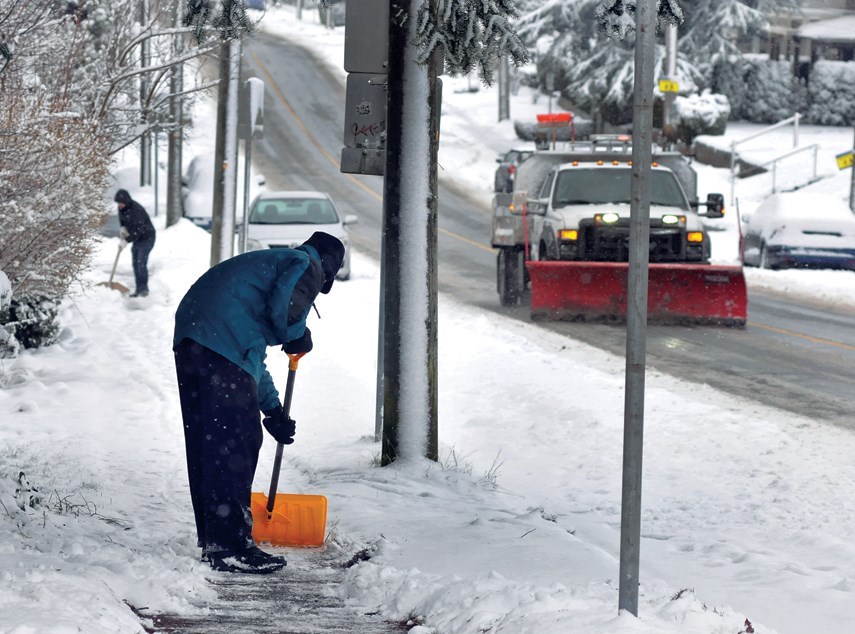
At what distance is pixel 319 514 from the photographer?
629 cm

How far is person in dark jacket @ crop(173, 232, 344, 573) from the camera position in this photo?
5.73 meters

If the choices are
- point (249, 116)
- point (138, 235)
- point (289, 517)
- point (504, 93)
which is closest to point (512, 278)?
point (249, 116)

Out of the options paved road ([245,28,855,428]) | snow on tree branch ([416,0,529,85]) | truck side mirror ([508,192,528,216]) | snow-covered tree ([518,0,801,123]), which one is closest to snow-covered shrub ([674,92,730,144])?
snow-covered tree ([518,0,801,123])

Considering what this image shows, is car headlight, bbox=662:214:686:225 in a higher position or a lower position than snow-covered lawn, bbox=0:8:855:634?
higher

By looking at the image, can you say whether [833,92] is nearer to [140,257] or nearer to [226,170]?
[226,170]

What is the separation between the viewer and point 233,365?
5.77 metres

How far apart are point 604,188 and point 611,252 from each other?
1.19m

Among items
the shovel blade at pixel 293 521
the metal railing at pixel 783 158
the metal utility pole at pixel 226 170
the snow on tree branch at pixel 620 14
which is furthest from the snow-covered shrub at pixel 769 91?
the shovel blade at pixel 293 521

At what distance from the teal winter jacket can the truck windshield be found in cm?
1122

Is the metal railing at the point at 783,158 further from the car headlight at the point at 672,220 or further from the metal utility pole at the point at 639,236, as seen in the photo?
the metal utility pole at the point at 639,236

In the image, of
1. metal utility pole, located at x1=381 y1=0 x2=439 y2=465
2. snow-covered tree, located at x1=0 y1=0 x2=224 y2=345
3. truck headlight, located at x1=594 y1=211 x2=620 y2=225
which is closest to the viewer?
metal utility pole, located at x1=381 y1=0 x2=439 y2=465

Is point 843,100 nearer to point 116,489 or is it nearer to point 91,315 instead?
point 91,315

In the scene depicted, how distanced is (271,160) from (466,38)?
3873 centimetres

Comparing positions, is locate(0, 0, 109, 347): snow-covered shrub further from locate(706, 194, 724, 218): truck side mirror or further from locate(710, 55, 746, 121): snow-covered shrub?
locate(710, 55, 746, 121): snow-covered shrub
